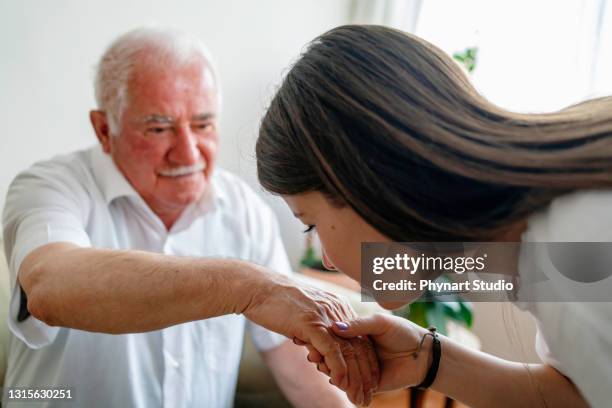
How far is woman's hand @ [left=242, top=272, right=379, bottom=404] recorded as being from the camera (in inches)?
33.7

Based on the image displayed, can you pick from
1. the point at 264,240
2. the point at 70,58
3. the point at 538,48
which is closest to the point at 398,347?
the point at 264,240

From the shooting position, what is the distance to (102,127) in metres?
1.32

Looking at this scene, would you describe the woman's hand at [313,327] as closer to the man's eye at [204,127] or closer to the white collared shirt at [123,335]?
the white collared shirt at [123,335]

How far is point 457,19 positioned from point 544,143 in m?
1.88

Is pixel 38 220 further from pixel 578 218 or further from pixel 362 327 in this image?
pixel 578 218

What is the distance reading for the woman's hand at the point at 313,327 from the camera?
856 mm

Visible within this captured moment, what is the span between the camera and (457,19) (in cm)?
231

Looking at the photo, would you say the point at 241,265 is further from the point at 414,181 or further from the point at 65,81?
the point at 65,81

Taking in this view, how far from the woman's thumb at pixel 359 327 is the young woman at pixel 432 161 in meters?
0.16

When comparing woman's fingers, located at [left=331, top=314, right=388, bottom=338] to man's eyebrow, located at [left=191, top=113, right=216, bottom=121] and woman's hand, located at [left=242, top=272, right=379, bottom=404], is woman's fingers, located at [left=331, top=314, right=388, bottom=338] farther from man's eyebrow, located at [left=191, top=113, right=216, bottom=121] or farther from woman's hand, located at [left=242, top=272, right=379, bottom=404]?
man's eyebrow, located at [left=191, top=113, right=216, bottom=121]

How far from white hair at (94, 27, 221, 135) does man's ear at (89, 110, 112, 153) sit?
0.06 feet

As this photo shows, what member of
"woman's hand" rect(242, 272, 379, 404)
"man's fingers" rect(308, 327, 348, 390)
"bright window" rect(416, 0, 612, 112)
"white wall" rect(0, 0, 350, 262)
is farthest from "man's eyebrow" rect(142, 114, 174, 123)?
"bright window" rect(416, 0, 612, 112)

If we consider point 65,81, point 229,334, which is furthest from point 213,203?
point 65,81

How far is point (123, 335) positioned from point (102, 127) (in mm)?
506
